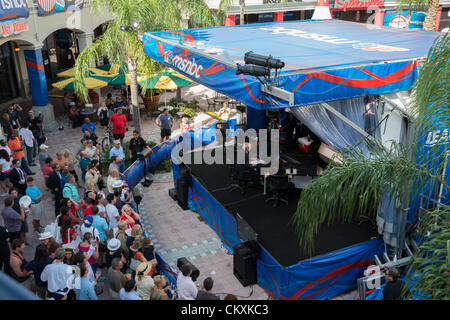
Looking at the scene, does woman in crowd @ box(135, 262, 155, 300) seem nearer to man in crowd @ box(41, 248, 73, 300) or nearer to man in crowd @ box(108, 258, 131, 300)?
man in crowd @ box(108, 258, 131, 300)

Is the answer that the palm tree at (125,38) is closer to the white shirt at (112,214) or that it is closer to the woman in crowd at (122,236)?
the white shirt at (112,214)

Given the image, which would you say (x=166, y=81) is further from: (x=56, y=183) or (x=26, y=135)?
(x=56, y=183)

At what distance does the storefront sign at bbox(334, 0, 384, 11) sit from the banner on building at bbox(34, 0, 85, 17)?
1996 centimetres

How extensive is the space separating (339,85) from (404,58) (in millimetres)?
1668

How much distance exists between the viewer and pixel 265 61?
23.6ft

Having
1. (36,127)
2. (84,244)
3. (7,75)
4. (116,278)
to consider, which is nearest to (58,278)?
(116,278)

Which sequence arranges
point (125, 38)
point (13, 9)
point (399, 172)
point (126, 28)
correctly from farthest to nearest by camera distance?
point (13, 9), point (125, 38), point (126, 28), point (399, 172)

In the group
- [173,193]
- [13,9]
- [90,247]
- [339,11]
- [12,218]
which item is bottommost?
[173,193]

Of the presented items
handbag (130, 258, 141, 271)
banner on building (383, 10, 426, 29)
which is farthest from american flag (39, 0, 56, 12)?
banner on building (383, 10, 426, 29)

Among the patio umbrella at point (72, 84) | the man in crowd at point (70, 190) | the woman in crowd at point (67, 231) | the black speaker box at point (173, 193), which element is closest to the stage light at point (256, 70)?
the woman in crowd at point (67, 231)

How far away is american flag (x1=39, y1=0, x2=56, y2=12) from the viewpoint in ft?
56.2

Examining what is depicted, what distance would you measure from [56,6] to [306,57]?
13111 mm

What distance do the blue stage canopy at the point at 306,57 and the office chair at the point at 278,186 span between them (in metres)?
2.70

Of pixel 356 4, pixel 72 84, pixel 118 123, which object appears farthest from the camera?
pixel 356 4
